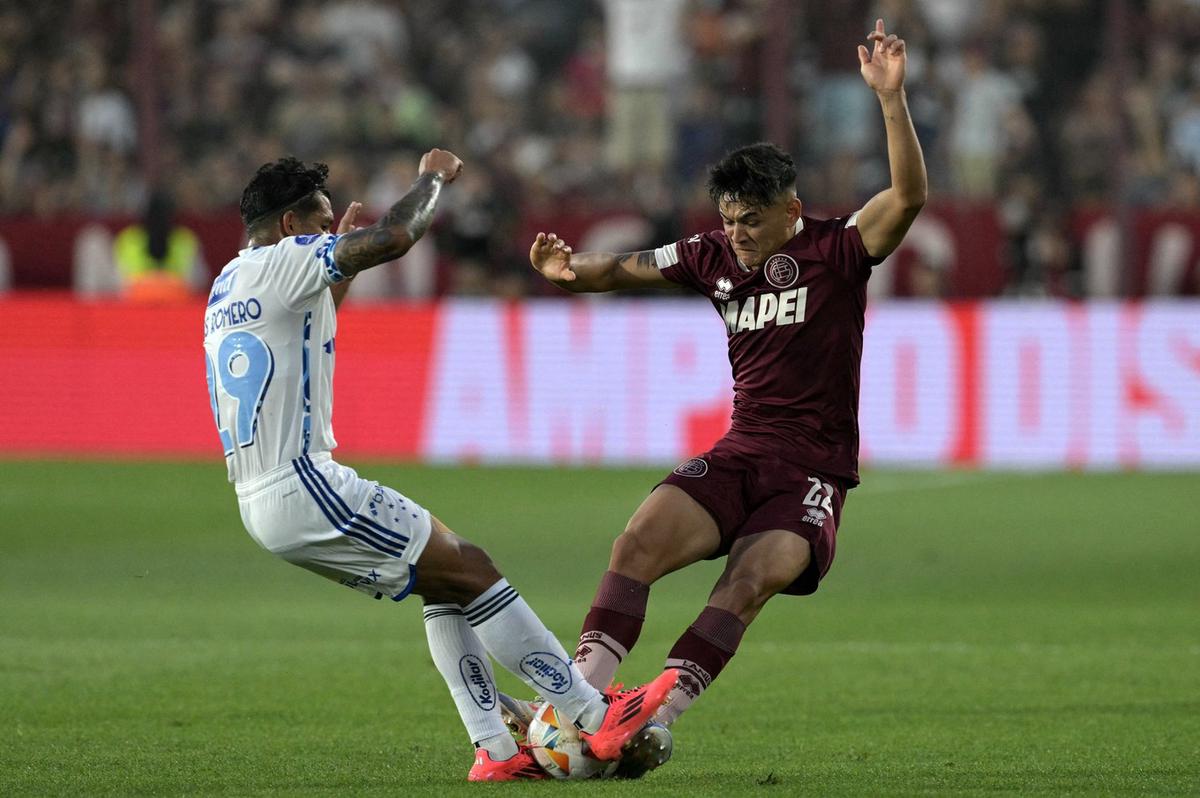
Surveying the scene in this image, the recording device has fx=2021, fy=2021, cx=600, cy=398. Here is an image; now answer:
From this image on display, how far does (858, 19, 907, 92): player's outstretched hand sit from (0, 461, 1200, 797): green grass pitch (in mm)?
2204

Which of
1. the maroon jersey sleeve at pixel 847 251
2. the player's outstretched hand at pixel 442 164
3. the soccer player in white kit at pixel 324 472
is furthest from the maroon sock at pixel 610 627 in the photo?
the player's outstretched hand at pixel 442 164

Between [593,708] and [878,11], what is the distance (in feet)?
49.0

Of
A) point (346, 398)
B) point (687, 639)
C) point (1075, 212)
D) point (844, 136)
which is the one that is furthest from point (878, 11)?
point (687, 639)

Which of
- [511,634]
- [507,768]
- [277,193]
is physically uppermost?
[277,193]

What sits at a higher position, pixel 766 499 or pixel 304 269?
pixel 304 269

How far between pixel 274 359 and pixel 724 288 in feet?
5.49

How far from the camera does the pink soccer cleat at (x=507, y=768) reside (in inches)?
250

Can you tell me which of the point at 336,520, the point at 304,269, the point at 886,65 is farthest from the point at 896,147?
the point at 336,520

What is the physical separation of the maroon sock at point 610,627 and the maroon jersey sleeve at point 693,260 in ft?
3.76

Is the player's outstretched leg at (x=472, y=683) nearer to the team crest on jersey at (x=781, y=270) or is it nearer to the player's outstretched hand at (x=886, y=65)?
the team crest on jersey at (x=781, y=270)

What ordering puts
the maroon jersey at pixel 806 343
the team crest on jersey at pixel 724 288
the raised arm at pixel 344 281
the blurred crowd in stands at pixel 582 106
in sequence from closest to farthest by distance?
the raised arm at pixel 344 281 → the maroon jersey at pixel 806 343 → the team crest on jersey at pixel 724 288 → the blurred crowd in stands at pixel 582 106

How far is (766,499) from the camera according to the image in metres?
6.77

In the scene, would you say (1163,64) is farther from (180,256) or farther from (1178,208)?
(180,256)

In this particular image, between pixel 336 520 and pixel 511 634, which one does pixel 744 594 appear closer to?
pixel 511 634
